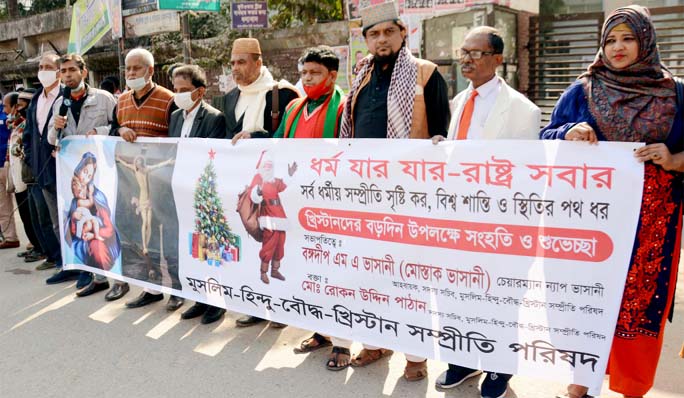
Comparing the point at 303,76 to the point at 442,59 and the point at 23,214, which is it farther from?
the point at 442,59

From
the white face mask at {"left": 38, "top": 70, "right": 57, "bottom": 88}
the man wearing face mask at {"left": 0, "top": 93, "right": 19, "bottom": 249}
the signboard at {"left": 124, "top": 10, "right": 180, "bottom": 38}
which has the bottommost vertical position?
the man wearing face mask at {"left": 0, "top": 93, "right": 19, "bottom": 249}

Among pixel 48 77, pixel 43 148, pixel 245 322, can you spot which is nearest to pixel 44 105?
pixel 48 77

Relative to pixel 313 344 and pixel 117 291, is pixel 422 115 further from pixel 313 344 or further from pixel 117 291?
pixel 117 291

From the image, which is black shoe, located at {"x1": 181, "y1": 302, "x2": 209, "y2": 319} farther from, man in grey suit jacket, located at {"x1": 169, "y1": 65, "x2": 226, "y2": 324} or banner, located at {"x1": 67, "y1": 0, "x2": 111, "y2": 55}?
banner, located at {"x1": 67, "y1": 0, "x2": 111, "y2": 55}

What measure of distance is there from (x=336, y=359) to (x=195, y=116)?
200 centimetres

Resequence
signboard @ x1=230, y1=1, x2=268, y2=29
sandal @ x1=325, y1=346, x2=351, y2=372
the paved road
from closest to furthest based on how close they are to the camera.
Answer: the paved road < sandal @ x1=325, y1=346, x2=351, y2=372 < signboard @ x1=230, y1=1, x2=268, y2=29

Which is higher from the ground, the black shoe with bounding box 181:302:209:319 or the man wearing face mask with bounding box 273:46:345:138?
the man wearing face mask with bounding box 273:46:345:138

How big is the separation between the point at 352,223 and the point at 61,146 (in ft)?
9.63

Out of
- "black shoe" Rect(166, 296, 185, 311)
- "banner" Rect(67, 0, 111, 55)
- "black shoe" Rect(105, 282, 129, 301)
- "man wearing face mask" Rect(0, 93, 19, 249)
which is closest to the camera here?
"black shoe" Rect(166, 296, 185, 311)

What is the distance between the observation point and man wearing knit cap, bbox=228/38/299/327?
4062 mm

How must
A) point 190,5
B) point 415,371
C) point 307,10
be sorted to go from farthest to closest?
point 307,10 < point 190,5 < point 415,371

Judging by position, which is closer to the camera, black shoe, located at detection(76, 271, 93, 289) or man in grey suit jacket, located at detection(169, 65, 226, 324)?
man in grey suit jacket, located at detection(169, 65, 226, 324)

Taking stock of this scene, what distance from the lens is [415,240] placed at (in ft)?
9.43

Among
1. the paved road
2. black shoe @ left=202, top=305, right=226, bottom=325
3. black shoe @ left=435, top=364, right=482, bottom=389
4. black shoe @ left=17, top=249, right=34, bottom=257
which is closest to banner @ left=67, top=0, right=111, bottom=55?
black shoe @ left=17, top=249, right=34, bottom=257
